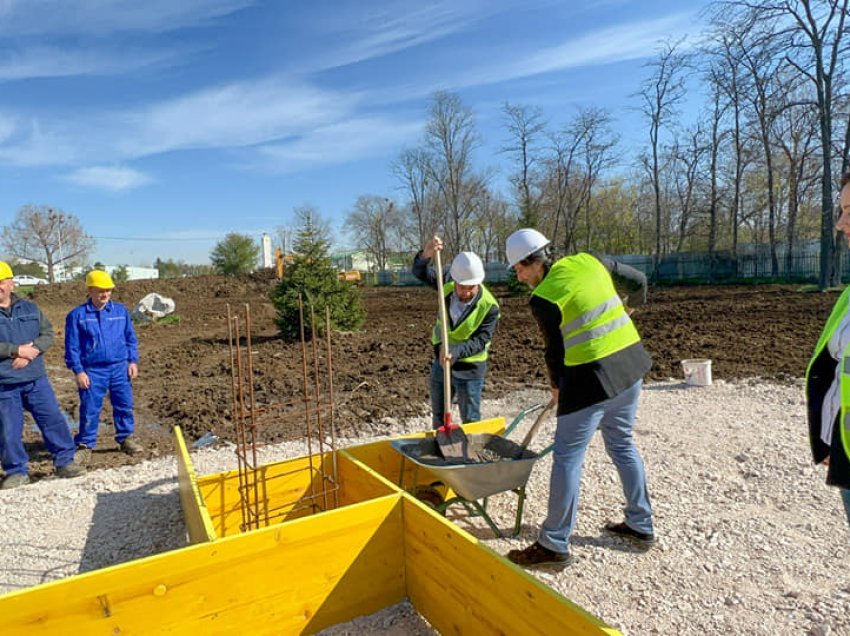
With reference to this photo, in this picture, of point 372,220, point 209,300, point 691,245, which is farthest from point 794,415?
point 372,220

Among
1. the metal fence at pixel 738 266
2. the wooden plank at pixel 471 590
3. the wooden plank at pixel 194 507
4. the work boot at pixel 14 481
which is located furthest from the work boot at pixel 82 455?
the metal fence at pixel 738 266

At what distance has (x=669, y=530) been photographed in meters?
3.39

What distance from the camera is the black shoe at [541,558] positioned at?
9.68ft

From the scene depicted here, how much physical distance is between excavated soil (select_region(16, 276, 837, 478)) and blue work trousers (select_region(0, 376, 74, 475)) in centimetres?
34

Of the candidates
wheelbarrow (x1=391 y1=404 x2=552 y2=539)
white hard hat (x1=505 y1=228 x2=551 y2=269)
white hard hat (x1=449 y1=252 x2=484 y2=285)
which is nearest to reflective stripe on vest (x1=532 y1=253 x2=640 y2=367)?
white hard hat (x1=505 y1=228 x2=551 y2=269)

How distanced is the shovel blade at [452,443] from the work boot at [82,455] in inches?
135

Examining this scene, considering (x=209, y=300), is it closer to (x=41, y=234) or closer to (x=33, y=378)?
(x=33, y=378)

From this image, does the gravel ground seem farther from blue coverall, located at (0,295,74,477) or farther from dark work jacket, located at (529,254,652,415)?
dark work jacket, located at (529,254,652,415)

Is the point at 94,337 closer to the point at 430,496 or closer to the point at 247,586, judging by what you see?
the point at 430,496

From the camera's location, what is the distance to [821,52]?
1933 cm

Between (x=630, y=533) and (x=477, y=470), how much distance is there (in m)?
1.04

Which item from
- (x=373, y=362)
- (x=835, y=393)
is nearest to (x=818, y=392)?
(x=835, y=393)

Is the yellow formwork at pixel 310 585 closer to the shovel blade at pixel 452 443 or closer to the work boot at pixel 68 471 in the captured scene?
the shovel blade at pixel 452 443

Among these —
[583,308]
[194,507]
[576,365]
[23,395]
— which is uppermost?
[583,308]
